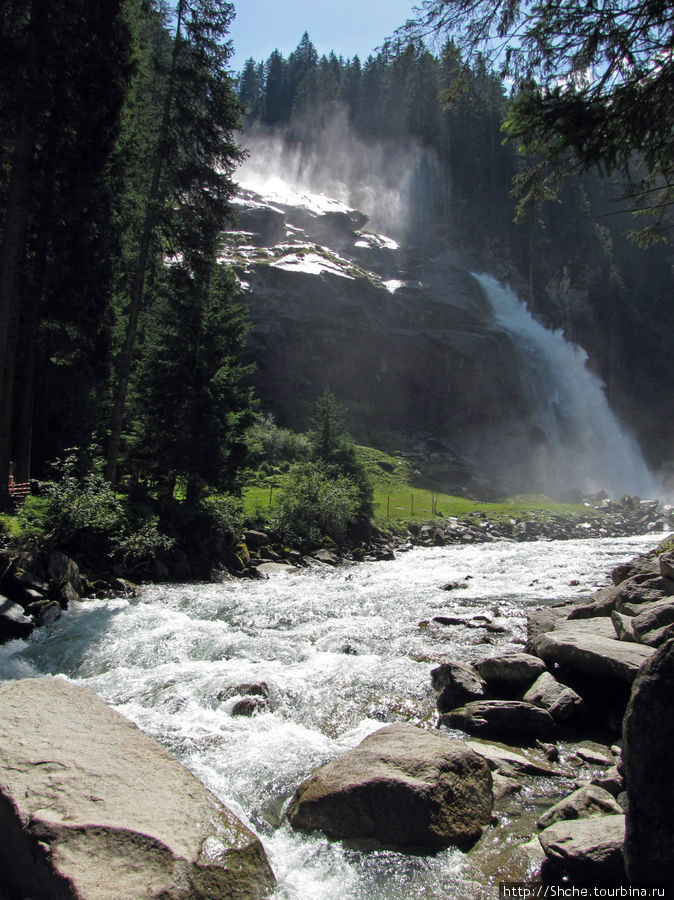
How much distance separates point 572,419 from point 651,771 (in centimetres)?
6505

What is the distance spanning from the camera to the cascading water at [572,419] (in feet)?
200

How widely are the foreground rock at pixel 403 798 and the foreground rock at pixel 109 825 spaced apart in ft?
3.08

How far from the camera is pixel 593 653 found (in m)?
7.65

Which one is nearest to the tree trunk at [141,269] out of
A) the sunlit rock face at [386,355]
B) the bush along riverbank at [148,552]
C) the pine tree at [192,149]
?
the pine tree at [192,149]

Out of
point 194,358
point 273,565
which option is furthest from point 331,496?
point 194,358

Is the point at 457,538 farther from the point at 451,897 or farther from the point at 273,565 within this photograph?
the point at 451,897

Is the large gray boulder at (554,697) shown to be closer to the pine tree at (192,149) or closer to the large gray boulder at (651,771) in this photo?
the large gray boulder at (651,771)

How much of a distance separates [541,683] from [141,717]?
528 centimetres

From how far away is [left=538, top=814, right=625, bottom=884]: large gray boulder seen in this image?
148 inches

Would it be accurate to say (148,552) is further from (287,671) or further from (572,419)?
(572,419)

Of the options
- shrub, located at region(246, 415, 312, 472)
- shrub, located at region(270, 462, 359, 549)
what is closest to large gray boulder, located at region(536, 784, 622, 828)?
shrub, located at region(270, 462, 359, 549)

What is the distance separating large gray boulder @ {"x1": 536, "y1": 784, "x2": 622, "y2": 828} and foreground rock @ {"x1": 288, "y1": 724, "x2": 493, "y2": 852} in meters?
0.51

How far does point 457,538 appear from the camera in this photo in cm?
3088

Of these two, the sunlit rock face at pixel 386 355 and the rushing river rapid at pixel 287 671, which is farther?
the sunlit rock face at pixel 386 355
